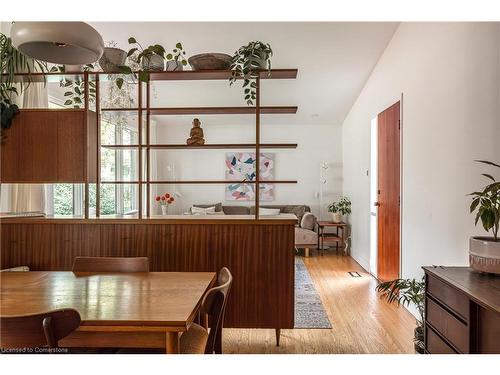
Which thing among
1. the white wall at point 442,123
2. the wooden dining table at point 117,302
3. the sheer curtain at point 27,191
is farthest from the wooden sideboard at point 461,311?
the sheer curtain at point 27,191

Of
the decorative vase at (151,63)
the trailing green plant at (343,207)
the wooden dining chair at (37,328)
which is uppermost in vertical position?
the decorative vase at (151,63)

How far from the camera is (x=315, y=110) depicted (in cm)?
643

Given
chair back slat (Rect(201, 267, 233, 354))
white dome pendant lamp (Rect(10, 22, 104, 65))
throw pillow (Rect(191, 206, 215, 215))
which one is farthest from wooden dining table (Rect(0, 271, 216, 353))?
throw pillow (Rect(191, 206, 215, 215))

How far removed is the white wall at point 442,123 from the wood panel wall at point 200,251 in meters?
1.21

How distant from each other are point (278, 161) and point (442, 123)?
4.61 metres

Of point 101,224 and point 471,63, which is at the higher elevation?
point 471,63

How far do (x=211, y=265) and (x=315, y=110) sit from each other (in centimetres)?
444

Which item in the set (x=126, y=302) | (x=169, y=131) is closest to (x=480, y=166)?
(x=126, y=302)

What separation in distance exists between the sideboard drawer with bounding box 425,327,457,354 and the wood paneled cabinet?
2389 mm

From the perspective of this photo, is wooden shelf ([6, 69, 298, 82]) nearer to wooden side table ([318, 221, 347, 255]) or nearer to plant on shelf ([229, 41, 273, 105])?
plant on shelf ([229, 41, 273, 105])

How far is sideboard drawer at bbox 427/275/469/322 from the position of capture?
1555mm

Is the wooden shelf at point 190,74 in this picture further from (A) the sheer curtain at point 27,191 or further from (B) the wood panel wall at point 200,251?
(B) the wood panel wall at point 200,251

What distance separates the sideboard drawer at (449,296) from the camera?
155 cm
